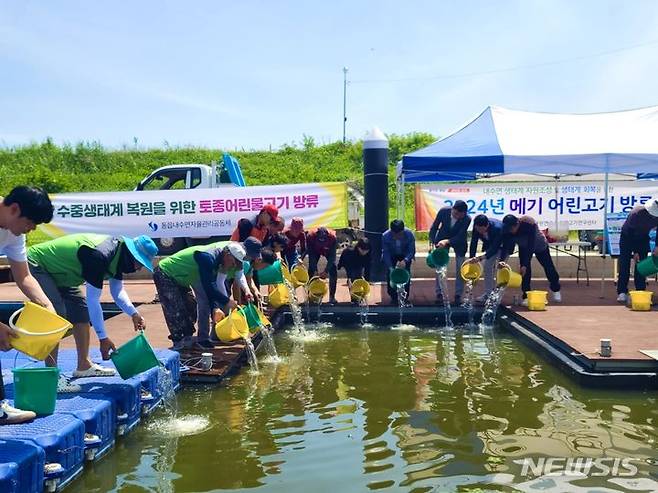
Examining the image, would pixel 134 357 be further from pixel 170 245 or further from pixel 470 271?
pixel 170 245

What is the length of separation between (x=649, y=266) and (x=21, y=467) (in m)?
7.20

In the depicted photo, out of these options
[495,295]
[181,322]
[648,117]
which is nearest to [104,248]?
[181,322]

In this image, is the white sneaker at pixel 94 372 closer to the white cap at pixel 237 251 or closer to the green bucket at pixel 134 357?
the green bucket at pixel 134 357

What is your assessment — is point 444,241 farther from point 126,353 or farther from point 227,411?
point 126,353

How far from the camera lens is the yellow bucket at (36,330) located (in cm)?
322

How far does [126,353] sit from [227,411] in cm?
99

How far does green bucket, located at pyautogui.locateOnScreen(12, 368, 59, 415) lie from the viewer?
131 inches

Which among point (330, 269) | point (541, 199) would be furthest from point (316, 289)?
point (541, 199)

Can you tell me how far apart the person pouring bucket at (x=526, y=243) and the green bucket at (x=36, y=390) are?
19.6 feet

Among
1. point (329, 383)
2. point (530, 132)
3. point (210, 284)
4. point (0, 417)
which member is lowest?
point (329, 383)

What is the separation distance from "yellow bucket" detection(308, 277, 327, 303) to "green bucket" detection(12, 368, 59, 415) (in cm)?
489

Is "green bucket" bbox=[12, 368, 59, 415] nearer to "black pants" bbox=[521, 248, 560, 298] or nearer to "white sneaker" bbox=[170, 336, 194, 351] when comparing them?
"white sneaker" bbox=[170, 336, 194, 351]

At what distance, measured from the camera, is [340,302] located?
28.2 feet

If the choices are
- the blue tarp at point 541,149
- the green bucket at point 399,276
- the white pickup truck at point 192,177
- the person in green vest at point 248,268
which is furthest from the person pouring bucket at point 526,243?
the white pickup truck at point 192,177
